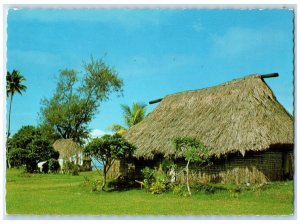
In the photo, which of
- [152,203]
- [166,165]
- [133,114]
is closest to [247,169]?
[166,165]

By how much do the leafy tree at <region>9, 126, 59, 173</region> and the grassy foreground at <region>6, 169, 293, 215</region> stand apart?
27.5ft

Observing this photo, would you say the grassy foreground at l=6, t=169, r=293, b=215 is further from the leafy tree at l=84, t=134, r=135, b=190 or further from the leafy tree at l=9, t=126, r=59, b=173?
the leafy tree at l=9, t=126, r=59, b=173

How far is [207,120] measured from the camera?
554 inches

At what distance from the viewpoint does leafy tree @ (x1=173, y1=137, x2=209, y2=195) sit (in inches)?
470

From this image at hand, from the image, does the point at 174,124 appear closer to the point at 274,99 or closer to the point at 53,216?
the point at 274,99

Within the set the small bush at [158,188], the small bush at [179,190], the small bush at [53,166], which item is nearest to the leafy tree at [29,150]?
the small bush at [53,166]

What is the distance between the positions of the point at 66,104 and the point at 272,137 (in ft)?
49.6

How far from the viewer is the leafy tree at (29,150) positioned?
2045 centimetres

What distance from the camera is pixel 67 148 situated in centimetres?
2394

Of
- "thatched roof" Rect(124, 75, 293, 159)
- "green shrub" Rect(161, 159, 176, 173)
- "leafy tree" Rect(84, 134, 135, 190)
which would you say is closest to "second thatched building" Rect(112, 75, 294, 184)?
"thatched roof" Rect(124, 75, 293, 159)

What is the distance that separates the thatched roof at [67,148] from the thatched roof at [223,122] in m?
8.24

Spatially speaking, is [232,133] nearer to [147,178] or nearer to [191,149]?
[191,149]

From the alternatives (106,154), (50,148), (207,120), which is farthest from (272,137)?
(50,148)

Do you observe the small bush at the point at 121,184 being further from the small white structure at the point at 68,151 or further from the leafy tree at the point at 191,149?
the small white structure at the point at 68,151
